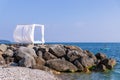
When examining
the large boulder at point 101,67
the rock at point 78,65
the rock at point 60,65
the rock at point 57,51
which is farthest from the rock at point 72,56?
the large boulder at point 101,67

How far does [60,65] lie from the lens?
30.5 metres

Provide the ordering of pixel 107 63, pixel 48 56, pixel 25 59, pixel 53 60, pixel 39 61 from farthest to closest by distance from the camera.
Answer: pixel 107 63 → pixel 48 56 → pixel 39 61 → pixel 53 60 → pixel 25 59

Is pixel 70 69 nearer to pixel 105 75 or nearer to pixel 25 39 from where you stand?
pixel 105 75

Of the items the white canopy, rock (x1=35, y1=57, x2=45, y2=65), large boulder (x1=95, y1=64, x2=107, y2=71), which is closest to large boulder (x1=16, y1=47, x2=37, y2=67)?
rock (x1=35, y1=57, x2=45, y2=65)

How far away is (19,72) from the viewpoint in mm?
21688

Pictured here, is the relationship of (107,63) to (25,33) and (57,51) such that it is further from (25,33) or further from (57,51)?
(25,33)

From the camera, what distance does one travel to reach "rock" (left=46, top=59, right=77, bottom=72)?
30344 millimetres

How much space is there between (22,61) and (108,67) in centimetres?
951

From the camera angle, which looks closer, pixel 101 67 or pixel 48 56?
pixel 48 56

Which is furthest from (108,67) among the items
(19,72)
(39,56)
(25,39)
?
(25,39)

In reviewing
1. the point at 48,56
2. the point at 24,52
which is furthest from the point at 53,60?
the point at 24,52

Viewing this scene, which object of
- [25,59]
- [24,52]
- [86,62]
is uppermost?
[24,52]

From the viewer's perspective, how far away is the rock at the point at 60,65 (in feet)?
99.6

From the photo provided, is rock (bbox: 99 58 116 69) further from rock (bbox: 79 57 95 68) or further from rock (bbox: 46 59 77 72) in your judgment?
rock (bbox: 46 59 77 72)
